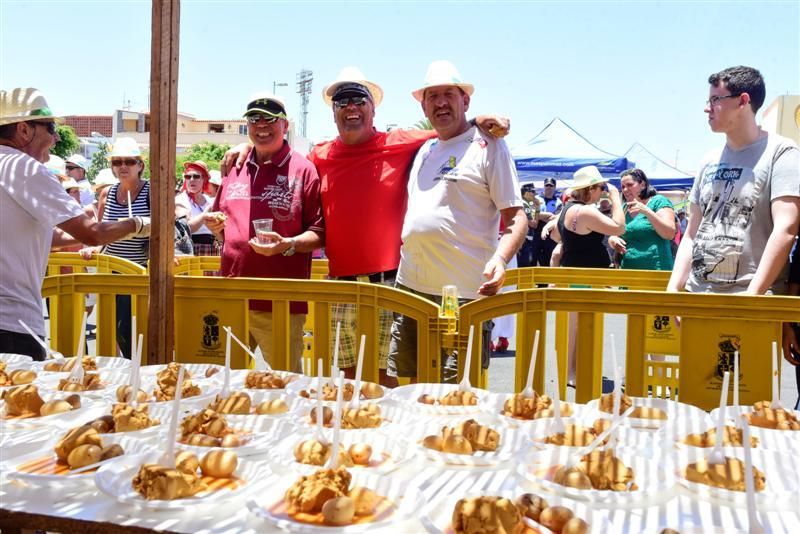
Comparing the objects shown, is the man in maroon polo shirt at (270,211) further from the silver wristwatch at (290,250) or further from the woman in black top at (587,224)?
the woman in black top at (587,224)

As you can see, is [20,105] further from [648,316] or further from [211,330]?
[648,316]

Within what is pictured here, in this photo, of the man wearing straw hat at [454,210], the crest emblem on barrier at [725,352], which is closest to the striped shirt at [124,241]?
the man wearing straw hat at [454,210]

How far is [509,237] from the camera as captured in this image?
3.68 metres

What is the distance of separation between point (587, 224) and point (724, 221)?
2.81 meters

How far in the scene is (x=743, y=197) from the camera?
3.49m

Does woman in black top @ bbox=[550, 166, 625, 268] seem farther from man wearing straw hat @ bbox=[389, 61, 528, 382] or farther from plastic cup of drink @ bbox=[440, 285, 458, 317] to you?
plastic cup of drink @ bbox=[440, 285, 458, 317]

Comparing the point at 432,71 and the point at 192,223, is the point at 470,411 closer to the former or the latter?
the point at 432,71

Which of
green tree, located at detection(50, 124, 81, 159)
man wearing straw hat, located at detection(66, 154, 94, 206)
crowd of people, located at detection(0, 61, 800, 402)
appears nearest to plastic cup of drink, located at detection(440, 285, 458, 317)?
crowd of people, located at detection(0, 61, 800, 402)

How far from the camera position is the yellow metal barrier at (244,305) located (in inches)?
136

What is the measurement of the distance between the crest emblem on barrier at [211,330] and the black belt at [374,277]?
2.68 feet

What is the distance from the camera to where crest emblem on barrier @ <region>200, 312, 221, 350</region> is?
3693mm

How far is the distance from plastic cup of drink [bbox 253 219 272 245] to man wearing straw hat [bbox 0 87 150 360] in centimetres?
55

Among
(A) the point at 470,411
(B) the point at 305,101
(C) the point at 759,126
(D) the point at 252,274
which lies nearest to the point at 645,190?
(C) the point at 759,126

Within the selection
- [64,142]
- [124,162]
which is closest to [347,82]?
[124,162]
